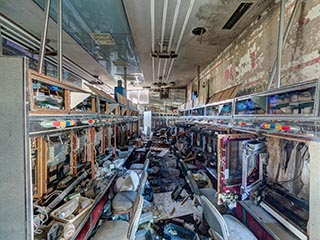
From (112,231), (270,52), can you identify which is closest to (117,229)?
(112,231)

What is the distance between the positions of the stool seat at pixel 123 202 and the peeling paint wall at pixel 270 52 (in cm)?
262

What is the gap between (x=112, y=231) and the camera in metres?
1.90

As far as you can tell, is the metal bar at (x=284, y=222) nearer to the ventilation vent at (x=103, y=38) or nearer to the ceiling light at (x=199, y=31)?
the ceiling light at (x=199, y=31)

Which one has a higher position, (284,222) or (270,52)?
(270,52)

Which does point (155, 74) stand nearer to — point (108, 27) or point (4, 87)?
point (108, 27)

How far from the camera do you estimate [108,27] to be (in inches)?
139

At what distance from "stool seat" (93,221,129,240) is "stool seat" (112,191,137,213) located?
0.83 ft

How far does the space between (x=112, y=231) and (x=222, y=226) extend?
119 cm

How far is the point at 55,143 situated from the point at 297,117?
250 cm

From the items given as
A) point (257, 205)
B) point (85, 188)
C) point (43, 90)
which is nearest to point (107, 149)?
point (85, 188)

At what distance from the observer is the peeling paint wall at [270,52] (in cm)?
182

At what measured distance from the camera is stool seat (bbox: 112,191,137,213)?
233 cm

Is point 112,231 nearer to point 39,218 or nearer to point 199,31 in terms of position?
point 39,218

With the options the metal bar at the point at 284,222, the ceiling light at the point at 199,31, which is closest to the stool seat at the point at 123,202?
the metal bar at the point at 284,222
